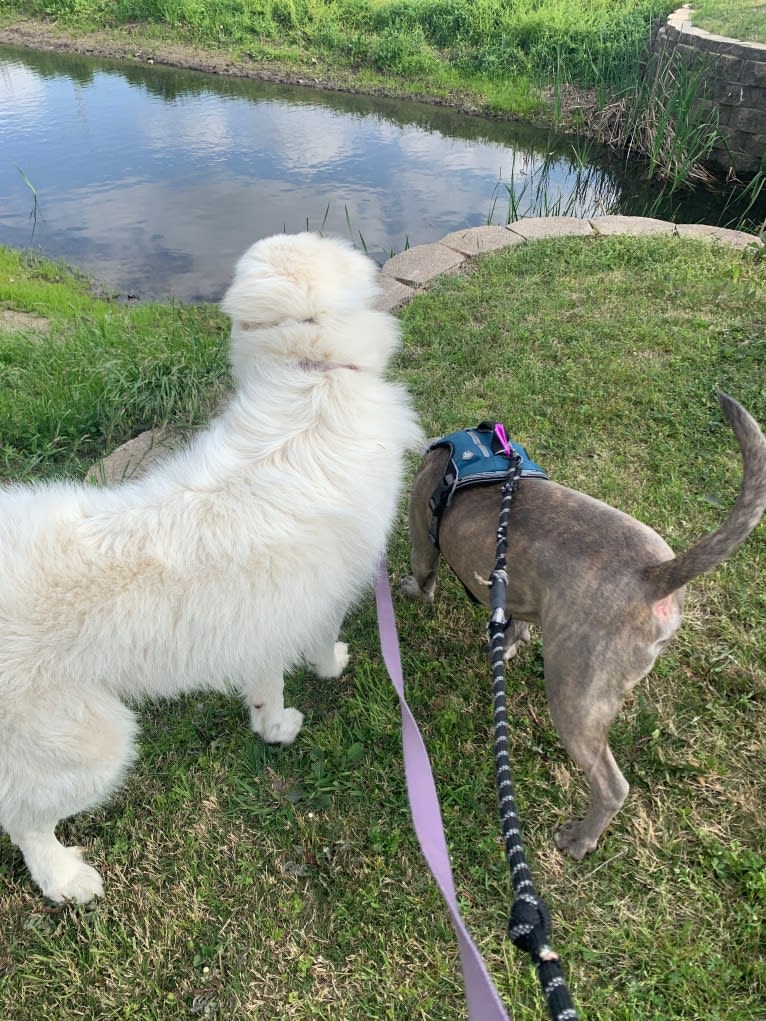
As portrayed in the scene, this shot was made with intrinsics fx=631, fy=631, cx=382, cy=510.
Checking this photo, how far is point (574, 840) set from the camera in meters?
2.07

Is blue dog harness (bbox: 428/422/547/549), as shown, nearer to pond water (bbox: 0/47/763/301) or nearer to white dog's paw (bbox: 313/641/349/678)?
white dog's paw (bbox: 313/641/349/678)

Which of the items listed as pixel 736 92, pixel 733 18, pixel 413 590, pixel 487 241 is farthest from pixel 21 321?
pixel 733 18

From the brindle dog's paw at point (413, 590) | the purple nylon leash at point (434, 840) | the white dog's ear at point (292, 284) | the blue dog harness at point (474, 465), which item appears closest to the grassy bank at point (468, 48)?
the blue dog harness at point (474, 465)

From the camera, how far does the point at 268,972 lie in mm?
1879

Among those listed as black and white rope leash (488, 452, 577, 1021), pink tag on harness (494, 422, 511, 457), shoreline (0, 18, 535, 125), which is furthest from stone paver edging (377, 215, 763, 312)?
shoreline (0, 18, 535, 125)

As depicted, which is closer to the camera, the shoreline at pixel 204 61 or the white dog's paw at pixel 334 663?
Answer: the white dog's paw at pixel 334 663

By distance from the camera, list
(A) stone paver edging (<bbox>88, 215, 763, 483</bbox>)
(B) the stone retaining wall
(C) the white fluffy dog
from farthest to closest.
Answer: (B) the stone retaining wall → (A) stone paver edging (<bbox>88, 215, 763, 483</bbox>) → (C) the white fluffy dog

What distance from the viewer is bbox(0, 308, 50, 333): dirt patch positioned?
5.27 metres

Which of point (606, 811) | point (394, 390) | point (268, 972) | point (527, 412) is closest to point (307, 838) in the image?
point (268, 972)

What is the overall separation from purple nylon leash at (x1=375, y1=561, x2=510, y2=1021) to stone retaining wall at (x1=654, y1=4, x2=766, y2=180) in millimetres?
8905

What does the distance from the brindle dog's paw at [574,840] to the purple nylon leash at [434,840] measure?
0.56 meters

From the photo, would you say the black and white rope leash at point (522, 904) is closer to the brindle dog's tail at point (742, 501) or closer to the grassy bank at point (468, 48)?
the brindle dog's tail at point (742, 501)

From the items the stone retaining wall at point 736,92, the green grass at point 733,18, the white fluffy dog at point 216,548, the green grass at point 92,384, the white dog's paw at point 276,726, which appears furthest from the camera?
the green grass at point 733,18

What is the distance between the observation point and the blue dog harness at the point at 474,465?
7.40 ft
